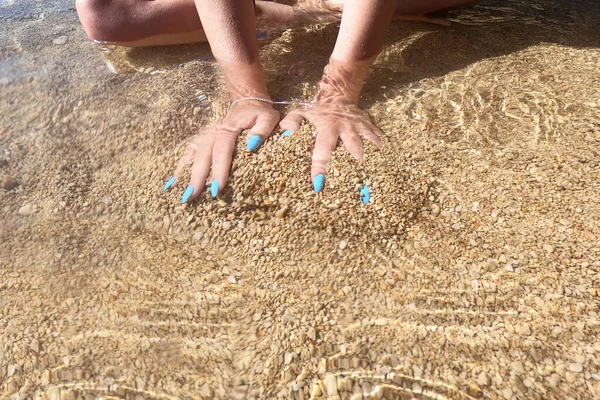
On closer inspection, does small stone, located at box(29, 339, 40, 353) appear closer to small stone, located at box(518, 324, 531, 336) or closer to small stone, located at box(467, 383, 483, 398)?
small stone, located at box(467, 383, 483, 398)

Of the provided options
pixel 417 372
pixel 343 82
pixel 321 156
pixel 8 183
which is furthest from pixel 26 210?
pixel 417 372

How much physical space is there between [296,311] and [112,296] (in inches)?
21.6

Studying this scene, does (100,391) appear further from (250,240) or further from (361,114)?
(361,114)

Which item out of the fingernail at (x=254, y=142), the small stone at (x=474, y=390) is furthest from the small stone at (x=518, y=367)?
the fingernail at (x=254, y=142)

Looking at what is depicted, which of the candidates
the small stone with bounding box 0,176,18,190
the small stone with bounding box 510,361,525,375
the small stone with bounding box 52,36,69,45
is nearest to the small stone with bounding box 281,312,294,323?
the small stone with bounding box 510,361,525,375

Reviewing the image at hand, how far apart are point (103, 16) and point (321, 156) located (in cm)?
141

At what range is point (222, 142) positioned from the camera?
1645mm

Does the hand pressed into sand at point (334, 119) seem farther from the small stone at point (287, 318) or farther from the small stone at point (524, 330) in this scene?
the small stone at point (524, 330)

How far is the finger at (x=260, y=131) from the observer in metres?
1.62

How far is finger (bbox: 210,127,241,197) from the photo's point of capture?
5.06 feet

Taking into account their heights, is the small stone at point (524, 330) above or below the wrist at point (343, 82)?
below

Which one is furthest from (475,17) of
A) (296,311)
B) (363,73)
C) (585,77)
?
(296,311)

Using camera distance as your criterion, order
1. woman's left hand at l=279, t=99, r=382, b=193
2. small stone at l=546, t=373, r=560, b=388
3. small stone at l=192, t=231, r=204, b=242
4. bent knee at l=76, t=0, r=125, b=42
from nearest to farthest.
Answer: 1. small stone at l=546, t=373, r=560, b=388
2. small stone at l=192, t=231, r=204, b=242
3. woman's left hand at l=279, t=99, r=382, b=193
4. bent knee at l=76, t=0, r=125, b=42

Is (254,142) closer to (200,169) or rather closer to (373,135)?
(200,169)
